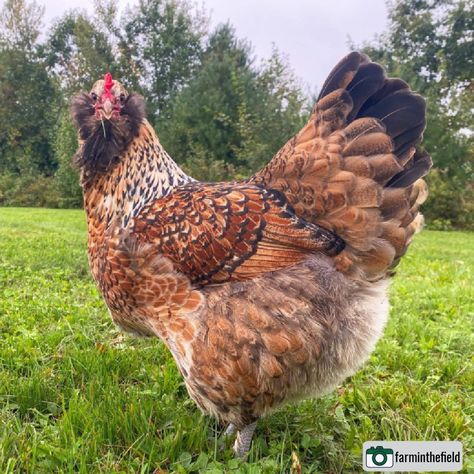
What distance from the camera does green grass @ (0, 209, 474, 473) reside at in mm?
1723

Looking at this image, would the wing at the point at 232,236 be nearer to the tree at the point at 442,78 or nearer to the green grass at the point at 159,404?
the green grass at the point at 159,404

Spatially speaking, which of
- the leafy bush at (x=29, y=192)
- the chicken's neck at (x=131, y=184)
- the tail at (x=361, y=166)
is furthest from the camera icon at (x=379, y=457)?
the leafy bush at (x=29, y=192)

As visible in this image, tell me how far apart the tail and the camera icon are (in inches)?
28.8

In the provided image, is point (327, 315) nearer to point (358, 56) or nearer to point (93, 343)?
point (358, 56)

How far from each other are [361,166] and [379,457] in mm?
1225

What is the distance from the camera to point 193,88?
1706cm

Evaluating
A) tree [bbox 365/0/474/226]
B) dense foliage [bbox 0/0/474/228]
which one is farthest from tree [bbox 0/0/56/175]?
tree [bbox 365/0/474/226]

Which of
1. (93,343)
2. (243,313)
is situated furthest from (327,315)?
(93,343)

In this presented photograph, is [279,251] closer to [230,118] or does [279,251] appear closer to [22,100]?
[230,118]

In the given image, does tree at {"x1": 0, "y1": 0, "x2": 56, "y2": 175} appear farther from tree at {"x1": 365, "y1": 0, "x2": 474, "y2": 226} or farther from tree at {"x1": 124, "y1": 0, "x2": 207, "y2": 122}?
tree at {"x1": 365, "y1": 0, "x2": 474, "y2": 226}

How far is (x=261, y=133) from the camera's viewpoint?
48.1 ft

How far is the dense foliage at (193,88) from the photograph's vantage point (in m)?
15.0

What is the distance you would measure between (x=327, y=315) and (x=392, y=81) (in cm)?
111

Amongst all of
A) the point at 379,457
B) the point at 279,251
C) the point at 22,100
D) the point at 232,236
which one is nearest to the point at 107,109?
the point at 232,236
